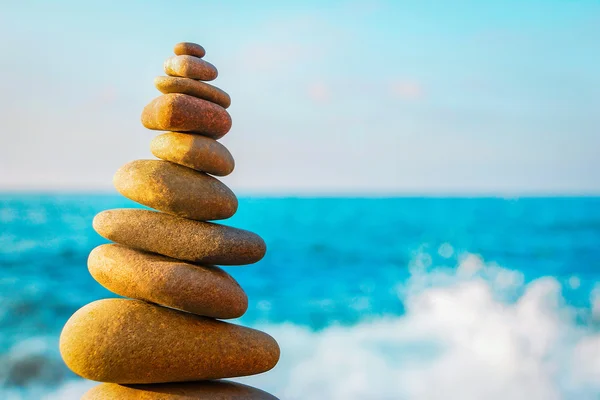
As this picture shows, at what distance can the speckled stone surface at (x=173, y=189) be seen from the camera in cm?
629

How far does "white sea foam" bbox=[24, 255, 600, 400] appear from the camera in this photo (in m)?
15.6

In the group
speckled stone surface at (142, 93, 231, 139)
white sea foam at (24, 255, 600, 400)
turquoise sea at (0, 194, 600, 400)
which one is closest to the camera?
speckled stone surface at (142, 93, 231, 139)

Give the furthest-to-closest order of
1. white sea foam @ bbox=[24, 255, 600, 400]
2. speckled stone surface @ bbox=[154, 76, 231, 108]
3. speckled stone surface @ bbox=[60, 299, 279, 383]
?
1. white sea foam @ bbox=[24, 255, 600, 400]
2. speckled stone surface @ bbox=[154, 76, 231, 108]
3. speckled stone surface @ bbox=[60, 299, 279, 383]

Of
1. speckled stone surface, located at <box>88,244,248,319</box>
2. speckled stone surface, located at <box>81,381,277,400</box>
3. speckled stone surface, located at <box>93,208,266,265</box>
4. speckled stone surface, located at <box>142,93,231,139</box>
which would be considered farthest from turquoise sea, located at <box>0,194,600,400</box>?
speckled stone surface, located at <box>142,93,231,139</box>

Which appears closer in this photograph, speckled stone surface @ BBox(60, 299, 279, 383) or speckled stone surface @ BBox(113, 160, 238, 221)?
speckled stone surface @ BBox(60, 299, 279, 383)

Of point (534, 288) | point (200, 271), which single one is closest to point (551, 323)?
point (534, 288)

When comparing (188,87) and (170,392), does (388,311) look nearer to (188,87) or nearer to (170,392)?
(170,392)

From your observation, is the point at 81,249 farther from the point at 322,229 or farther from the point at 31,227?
the point at 322,229

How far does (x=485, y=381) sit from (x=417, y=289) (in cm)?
1175

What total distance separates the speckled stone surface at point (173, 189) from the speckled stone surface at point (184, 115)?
387 mm

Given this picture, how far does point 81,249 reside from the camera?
37.1m

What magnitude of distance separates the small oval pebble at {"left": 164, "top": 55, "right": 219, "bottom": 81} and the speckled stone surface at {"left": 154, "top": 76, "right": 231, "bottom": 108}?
0.07 meters

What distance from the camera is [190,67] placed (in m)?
6.58

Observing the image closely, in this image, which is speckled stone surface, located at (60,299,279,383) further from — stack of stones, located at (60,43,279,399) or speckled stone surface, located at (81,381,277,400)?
speckled stone surface, located at (81,381,277,400)
